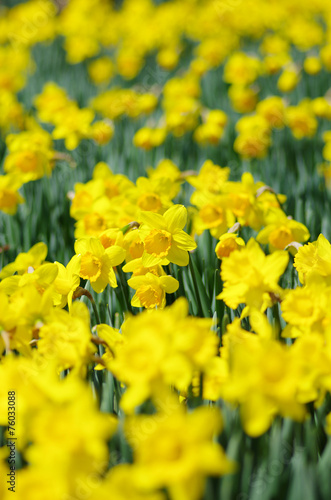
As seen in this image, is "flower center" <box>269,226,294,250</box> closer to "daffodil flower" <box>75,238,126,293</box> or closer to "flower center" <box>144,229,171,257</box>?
"flower center" <box>144,229,171,257</box>

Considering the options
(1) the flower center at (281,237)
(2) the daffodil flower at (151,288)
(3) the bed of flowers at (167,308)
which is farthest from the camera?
(1) the flower center at (281,237)

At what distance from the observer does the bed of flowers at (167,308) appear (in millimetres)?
732

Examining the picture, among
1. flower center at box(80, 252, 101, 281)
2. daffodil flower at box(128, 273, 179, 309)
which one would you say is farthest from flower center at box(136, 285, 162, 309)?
flower center at box(80, 252, 101, 281)

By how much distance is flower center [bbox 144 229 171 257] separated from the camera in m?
1.33

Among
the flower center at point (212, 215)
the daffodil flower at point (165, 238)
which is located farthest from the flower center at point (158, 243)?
the flower center at point (212, 215)

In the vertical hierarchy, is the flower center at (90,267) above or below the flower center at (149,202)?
below

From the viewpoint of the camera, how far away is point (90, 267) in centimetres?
138

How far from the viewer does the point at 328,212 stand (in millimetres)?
2076

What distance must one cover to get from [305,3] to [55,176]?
506 centimetres

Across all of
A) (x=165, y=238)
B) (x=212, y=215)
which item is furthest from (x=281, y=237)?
(x=165, y=238)

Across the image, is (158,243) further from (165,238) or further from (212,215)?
(212,215)

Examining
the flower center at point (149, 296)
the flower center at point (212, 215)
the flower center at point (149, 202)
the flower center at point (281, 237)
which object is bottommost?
the flower center at point (149, 296)

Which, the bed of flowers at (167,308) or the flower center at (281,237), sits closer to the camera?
the bed of flowers at (167,308)

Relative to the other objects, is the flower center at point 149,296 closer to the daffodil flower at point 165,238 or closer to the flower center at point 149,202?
the daffodil flower at point 165,238
